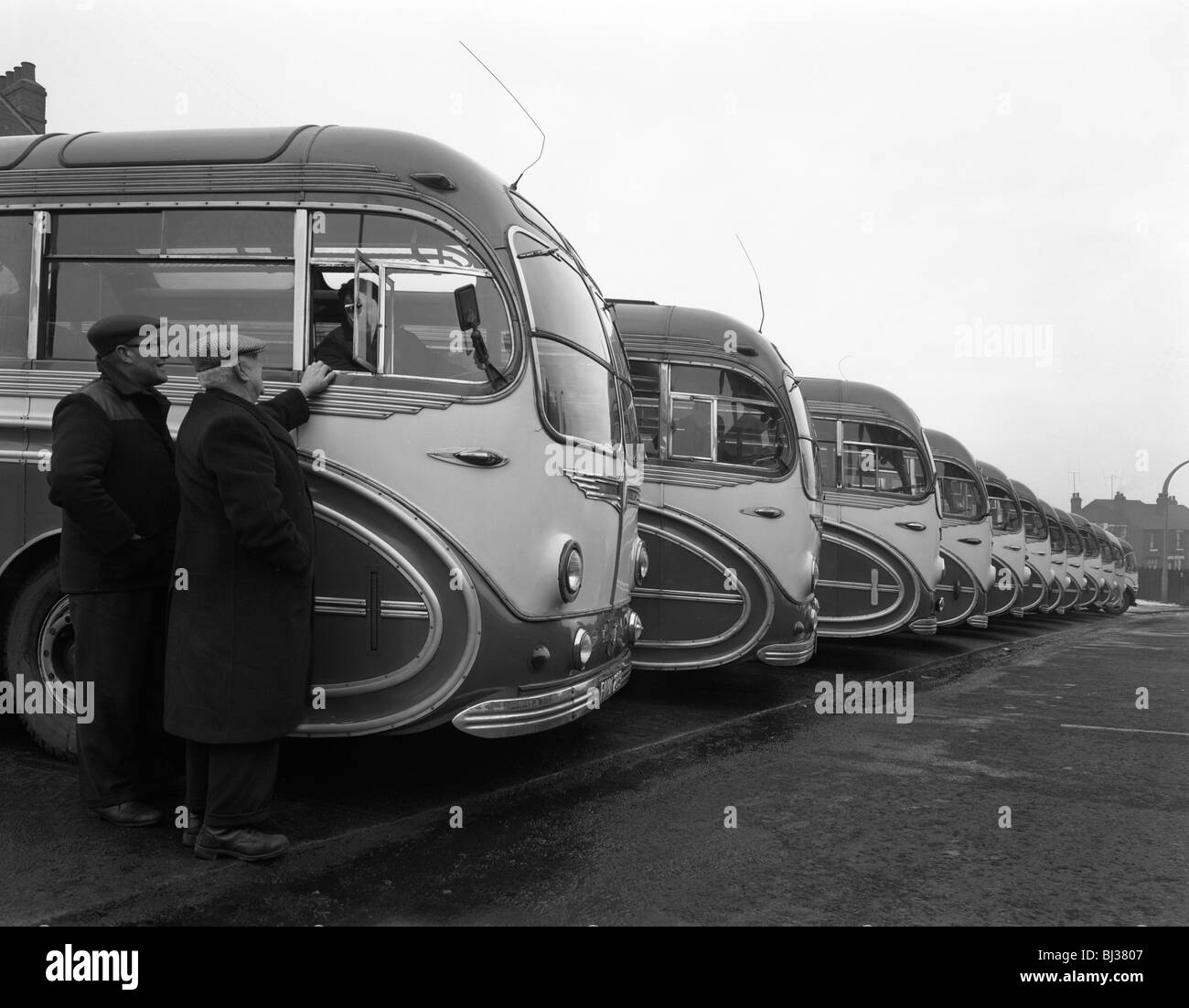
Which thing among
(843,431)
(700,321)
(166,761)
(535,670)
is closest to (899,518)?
(843,431)

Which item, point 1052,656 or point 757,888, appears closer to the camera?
point 757,888

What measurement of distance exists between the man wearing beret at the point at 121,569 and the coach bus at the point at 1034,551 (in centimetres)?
1866

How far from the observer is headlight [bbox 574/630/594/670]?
5438mm

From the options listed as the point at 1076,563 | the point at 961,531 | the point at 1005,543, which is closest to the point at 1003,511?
the point at 1005,543

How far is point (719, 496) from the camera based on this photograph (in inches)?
342

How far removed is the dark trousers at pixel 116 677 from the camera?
15.0 feet

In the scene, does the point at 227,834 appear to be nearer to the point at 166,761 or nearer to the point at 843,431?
the point at 166,761

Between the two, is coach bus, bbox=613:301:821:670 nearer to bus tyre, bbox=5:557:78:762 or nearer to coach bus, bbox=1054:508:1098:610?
bus tyre, bbox=5:557:78:762

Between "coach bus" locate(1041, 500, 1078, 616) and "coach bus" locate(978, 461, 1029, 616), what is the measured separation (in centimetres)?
395

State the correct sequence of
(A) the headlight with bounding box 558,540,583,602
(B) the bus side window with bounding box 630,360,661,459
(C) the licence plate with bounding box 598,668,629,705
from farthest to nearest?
(B) the bus side window with bounding box 630,360,661,459, (C) the licence plate with bounding box 598,668,629,705, (A) the headlight with bounding box 558,540,583,602

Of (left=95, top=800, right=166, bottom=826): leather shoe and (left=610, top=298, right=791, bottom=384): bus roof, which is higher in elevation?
(left=610, top=298, right=791, bottom=384): bus roof

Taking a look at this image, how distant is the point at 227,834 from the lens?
13.9 feet

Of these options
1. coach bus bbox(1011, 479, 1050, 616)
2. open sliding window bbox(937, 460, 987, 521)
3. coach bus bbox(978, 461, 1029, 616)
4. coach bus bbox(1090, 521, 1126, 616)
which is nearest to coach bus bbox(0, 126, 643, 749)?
open sliding window bbox(937, 460, 987, 521)
